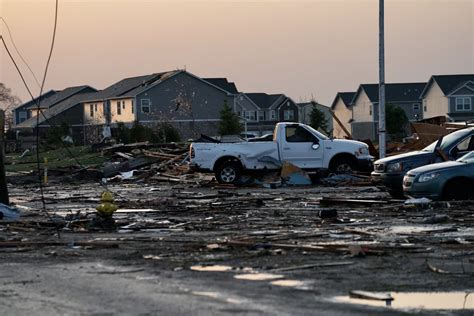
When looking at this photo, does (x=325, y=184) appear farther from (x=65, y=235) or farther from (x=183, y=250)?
(x=183, y=250)

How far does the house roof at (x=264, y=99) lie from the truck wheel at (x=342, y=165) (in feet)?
331

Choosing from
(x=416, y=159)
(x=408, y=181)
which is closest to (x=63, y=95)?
(x=416, y=159)

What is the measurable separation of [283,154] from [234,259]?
21103mm

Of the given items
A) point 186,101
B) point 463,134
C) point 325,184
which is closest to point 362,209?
point 463,134

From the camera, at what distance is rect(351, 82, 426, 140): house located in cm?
11512

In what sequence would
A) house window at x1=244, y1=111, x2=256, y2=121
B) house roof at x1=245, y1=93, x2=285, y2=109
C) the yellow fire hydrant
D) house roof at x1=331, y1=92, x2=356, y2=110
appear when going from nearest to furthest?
the yellow fire hydrant, house window at x1=244, y1=111, x2=256, y2=121, house roof at x1=331, y1=92, x2=356, y2=110, house roof at x1=245, y1=93, x2=285, y2=109

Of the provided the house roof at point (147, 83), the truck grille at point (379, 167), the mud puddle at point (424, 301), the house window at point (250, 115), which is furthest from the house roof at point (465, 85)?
the mud puddle at point (424, 301)

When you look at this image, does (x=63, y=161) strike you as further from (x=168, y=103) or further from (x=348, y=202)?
(x=168, y=103)

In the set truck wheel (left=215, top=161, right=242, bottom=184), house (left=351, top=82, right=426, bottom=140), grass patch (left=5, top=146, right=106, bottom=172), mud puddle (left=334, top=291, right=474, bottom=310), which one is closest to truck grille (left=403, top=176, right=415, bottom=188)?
mud puddle (left=334, top=291, right=474, bottom=310)

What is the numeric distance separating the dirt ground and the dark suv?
2.20 meters

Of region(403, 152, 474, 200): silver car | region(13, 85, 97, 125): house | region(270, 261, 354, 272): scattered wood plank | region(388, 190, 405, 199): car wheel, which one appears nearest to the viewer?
region(270, 261, 354, 272): scattered wood plank

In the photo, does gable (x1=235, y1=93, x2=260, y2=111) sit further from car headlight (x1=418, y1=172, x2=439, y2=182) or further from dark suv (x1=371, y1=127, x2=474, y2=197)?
car headlight (x1=418, y1=172, x2=439, y2=182)

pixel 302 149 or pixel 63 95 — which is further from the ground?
pixel 63 95

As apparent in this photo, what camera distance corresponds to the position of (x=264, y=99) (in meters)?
137
